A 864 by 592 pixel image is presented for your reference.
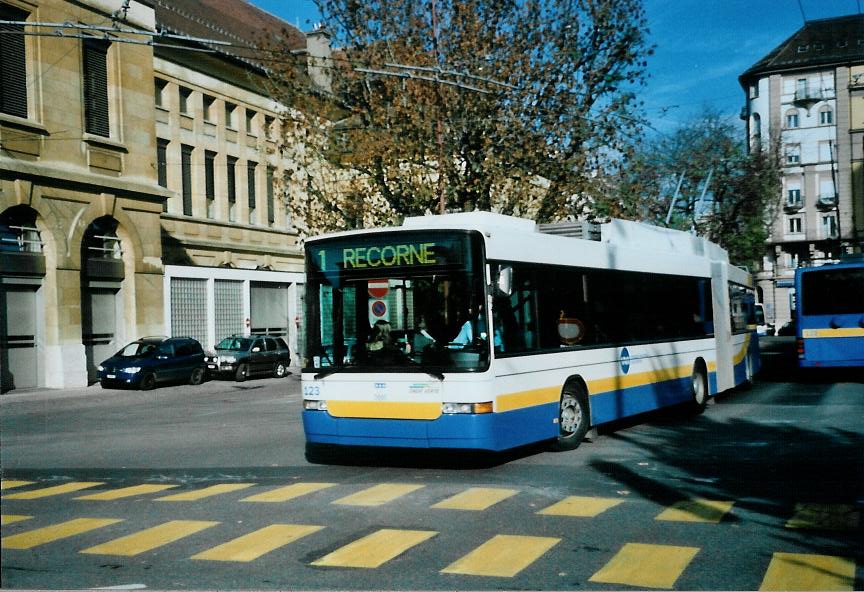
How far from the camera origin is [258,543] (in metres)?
7.32

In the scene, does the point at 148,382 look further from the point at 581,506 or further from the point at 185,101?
the point at 581,506

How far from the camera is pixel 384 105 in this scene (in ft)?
97.0

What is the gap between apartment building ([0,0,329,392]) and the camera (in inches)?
1208

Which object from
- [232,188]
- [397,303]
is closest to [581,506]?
[397,303]

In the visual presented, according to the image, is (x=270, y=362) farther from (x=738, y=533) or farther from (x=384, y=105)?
(x=738, y=533)

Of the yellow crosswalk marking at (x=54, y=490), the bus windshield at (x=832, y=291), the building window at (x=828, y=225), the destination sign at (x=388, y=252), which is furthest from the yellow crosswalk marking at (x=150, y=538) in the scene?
the building window at (x=828, y=225)

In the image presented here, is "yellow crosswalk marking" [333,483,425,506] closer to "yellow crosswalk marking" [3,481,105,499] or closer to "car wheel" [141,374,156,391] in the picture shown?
"yellow crosswalk marking" [3,481,105,499]

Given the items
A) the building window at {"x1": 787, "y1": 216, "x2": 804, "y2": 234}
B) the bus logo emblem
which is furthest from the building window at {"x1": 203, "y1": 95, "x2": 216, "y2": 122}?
the building window at {"x1": 787, "y1": 216, "x2": 804, "y2": 234}

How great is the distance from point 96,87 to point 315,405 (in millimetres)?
25920

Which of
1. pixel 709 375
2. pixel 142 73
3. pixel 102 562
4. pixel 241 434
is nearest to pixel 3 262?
pixel 142 73

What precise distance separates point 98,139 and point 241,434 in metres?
20.4

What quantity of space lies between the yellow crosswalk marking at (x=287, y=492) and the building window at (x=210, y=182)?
35361 mm

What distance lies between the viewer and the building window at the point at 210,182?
4397cm

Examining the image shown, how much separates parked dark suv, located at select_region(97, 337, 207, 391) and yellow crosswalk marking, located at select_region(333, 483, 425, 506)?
2220 centimetres
